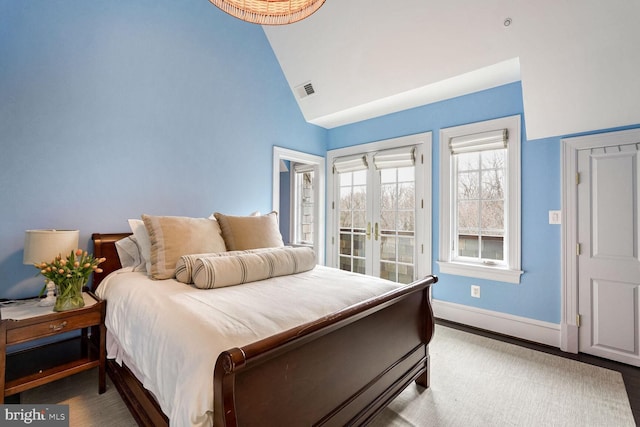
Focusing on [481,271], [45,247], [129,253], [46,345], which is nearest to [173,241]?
[129,253]

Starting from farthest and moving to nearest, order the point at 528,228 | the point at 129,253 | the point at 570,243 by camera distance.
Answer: the point at 528,228
the point at 570,243
the point at 129,253

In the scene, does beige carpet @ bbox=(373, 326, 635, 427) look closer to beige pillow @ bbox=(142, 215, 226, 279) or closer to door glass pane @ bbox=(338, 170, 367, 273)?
beige pillow @ bbox=(142, 215, 226, 279)

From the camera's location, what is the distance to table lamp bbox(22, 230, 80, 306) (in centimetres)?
185

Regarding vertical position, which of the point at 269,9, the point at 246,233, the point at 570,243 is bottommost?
the point at 570,243

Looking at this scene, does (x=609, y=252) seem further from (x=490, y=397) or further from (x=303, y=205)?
(x=303, y=205)

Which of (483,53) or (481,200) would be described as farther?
(481,200)

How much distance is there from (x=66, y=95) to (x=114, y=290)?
61.2 inches

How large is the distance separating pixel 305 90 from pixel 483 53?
6.69 feet

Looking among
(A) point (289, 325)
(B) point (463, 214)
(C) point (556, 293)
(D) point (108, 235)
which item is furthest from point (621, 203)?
(D) point (108, 235)

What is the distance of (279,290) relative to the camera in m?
1.76

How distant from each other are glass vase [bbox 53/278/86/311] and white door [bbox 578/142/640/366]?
3834 millimetres

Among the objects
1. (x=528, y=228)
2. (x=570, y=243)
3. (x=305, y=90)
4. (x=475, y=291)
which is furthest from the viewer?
(x=305, y=90)

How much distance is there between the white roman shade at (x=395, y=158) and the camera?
3.58 m

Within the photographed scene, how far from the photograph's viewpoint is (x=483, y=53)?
8.28 ft
